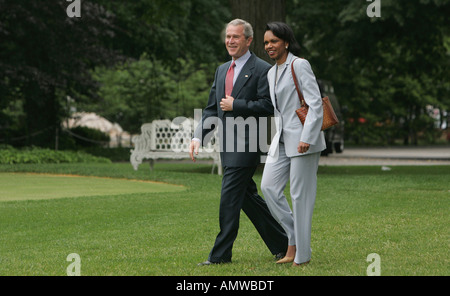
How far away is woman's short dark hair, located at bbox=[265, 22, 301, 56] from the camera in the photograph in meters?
6.37

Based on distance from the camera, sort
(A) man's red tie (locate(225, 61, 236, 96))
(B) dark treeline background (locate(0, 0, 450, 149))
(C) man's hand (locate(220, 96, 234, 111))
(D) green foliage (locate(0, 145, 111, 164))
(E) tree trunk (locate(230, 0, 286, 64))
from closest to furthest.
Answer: (C) man's hand (locate(220, 96, 234, 111)), (A) man's red tie (locate(225, 61, 236, 96)), (E) tree trunk (locate(230, 0, 286, 64)), (B) dark treeline background (locate(0, 0, 450, 149)), (D) green foliage (locate(0, 145, 111, 164))

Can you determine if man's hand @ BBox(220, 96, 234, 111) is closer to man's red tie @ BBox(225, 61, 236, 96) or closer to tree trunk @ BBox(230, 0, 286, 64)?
man's red tie @ BBox(225, 61, 236, 96)

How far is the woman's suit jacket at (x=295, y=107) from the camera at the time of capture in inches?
244

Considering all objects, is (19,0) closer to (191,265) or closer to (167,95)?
(167,95)

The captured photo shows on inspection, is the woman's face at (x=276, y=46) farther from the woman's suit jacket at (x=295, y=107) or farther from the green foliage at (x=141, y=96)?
the green foliage at (x=141, y=96)

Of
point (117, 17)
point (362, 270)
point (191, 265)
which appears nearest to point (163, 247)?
Answer: point (191, 265)

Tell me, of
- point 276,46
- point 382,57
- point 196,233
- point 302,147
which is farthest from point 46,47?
point 302,147

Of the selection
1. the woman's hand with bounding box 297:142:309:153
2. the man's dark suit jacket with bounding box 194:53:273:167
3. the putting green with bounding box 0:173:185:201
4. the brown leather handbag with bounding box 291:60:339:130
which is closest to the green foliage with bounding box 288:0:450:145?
the putting green with bounding box 0:173:185:201

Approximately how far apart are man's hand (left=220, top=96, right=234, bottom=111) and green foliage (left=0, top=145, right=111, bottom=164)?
691 inches

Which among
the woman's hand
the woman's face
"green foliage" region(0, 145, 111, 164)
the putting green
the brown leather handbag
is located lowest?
the putting green

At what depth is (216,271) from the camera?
6332mm

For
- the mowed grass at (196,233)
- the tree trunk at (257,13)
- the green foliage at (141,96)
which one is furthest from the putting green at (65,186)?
the green foliage at (141,96)

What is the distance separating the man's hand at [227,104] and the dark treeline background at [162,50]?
1137 centimetres

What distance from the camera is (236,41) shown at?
258 inches
